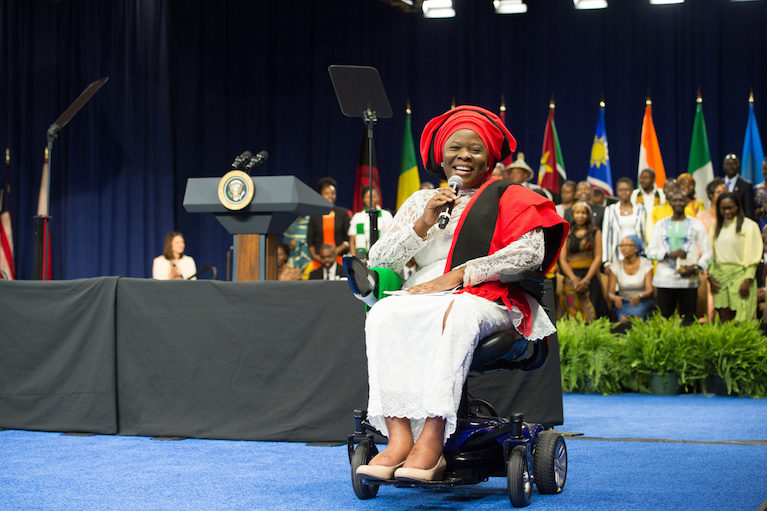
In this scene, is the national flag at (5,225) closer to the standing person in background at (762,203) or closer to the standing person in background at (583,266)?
the standing person in background at (583,266)

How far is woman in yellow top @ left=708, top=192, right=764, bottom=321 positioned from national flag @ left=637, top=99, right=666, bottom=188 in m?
2.48

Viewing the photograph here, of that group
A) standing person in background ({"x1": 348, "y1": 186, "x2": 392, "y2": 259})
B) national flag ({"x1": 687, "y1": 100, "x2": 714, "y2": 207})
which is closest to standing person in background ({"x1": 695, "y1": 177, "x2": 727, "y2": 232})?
national flag ({"x1": 687, "y1": 100, "x2": 714, "y2": 207})

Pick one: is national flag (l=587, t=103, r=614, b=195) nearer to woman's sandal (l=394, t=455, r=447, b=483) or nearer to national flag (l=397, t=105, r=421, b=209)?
national flag (l=397, t=105, r=421, b=209)

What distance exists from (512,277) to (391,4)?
29.1 ft

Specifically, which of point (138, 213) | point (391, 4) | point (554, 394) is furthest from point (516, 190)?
point (391, 4)

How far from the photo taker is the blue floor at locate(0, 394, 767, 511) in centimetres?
264

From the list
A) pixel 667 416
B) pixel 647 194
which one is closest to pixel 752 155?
pixel 647 194

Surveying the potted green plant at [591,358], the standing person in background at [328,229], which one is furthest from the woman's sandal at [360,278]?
the standing person in background at [328,229]

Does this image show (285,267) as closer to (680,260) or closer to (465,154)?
(680,260)

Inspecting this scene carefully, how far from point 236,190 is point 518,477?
7.81 ft

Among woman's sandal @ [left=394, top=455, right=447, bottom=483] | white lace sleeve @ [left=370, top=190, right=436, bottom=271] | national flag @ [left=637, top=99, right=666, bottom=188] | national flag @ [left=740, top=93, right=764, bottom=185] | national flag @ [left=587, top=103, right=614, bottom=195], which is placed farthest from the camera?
national flag @ [left=587, top=103, right=614, bottom=195]

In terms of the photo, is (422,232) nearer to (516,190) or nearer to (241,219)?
(516,190)

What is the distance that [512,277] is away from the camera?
8.50ft

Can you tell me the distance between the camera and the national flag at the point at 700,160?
9711mm
